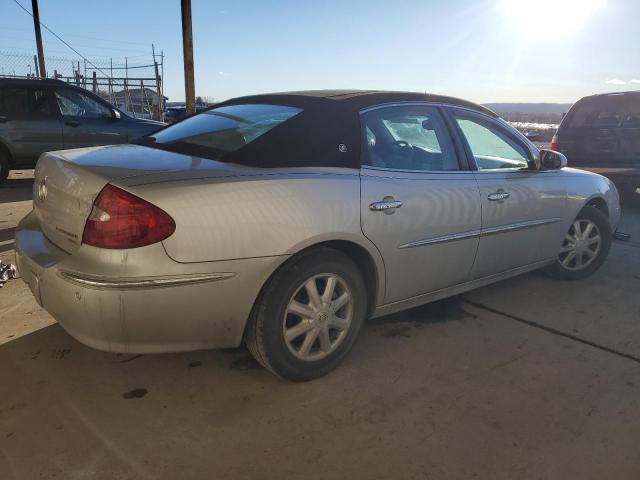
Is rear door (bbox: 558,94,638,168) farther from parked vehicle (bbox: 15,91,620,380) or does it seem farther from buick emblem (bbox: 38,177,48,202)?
buick emblem (bbox: 38,177,48,202)

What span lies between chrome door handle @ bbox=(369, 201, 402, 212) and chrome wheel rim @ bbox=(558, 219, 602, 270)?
85.4 inches

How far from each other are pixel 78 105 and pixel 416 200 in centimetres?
756

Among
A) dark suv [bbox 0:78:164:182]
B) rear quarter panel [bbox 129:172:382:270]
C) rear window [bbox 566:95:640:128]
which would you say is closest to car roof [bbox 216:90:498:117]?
rear quarter panel [bbox 129:172:382:270]

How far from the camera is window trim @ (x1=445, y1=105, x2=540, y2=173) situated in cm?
344

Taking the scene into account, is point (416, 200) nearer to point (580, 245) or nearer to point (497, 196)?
point (497, 196)

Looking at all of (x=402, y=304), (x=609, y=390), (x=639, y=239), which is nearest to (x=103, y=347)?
(x=402, y=304)

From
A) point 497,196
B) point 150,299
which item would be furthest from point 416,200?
point 150,299

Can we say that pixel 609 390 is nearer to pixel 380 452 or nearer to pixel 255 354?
pixel 380 452

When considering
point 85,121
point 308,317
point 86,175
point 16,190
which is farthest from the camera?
point 85,121

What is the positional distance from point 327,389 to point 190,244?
A: 1074mm

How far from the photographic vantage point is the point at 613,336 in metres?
3.47

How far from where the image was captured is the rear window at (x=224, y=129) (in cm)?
278

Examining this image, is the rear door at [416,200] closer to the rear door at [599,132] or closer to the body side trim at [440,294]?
the body side trim at [440,294]

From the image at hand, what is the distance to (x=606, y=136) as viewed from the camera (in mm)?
7316
